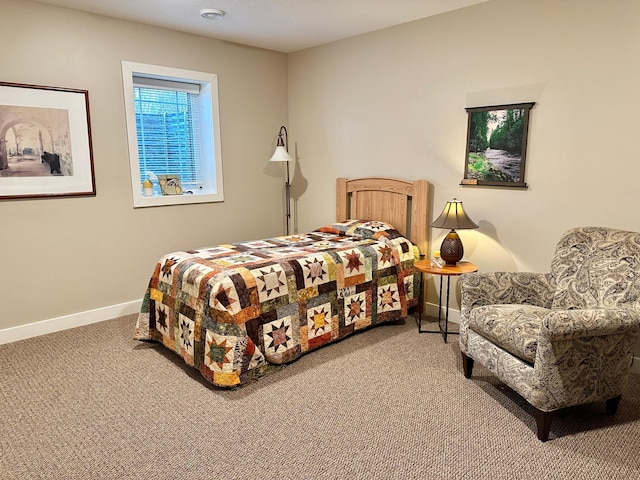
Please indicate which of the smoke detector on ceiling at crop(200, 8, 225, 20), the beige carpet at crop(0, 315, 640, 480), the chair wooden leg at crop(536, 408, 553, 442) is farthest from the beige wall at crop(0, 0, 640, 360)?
the chair wooden leg at crop(536, 408, 553, 442)

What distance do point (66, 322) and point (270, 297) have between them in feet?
6.22

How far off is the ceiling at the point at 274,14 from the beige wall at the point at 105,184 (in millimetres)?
180

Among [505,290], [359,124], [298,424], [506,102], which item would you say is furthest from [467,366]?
[359,124]

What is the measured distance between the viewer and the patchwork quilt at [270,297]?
2.53 metres

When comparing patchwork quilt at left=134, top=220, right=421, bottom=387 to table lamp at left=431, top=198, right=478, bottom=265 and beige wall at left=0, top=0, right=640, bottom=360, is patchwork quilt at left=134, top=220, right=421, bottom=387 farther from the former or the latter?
beige wall at left=0, top=0, right=640, bottom=360

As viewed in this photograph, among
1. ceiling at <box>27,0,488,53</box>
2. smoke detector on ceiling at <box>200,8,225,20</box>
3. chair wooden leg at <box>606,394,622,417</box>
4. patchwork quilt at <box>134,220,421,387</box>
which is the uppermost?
ceiling at <box>27,0,488,53</box>

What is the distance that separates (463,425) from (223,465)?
3.88 feet

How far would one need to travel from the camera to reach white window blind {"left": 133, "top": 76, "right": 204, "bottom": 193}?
155 inches

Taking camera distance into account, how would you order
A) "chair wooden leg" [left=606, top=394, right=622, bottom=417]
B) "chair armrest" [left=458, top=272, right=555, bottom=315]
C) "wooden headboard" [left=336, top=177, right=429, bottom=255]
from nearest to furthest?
"chair wooden leg" [left=606, top=394, right=622, bottom=417] < "chair armrest" [left=458, top=272, right=555, bottom=315] < "wooden headboard" [left=336, top=177, right=429, bottom=255]

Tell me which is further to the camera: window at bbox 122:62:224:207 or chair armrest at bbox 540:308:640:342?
window at bbox 122:62:224:207

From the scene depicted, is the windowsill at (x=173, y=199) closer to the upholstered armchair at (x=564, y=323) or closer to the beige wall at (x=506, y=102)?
the beige wall at (x=506, y=102)

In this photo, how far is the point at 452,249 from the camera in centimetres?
318

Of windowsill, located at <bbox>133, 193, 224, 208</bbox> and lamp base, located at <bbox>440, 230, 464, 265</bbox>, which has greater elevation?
Result: windowsill, located at <bbox>133, 193, 224, 208</bbox>

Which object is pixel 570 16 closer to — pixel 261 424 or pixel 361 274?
pixel 361 274
